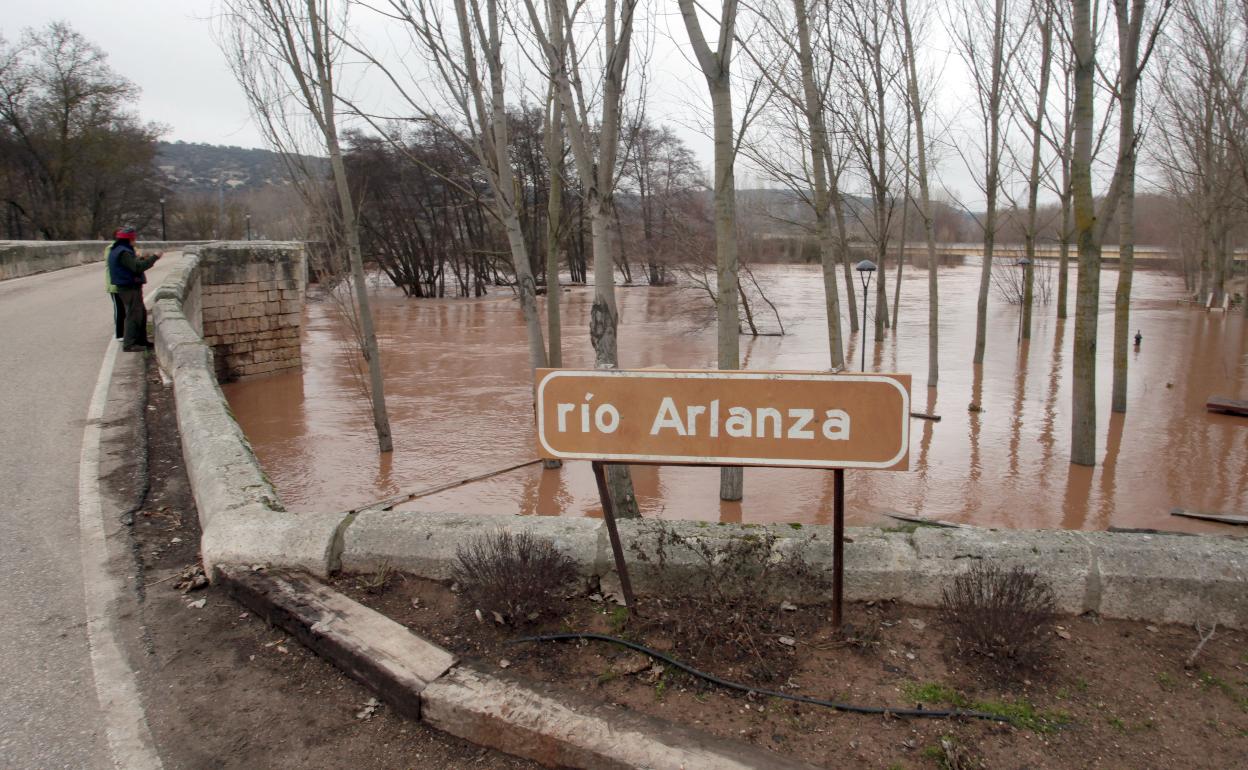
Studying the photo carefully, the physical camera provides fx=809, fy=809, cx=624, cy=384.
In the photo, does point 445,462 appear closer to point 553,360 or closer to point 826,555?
point 553,360

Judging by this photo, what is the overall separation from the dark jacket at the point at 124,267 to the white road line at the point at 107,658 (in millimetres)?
6306

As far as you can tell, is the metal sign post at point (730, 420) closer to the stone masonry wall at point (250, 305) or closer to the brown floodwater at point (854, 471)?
the brown floodwater at point (854, 471)

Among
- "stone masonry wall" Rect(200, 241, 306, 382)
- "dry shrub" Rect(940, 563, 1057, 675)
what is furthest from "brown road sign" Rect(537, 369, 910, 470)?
"stone masonry wall" Rect(200, 241, 306, 382)

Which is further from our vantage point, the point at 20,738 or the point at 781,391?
the point at 781,391

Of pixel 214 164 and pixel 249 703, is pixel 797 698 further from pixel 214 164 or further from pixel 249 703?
pixel 214 164

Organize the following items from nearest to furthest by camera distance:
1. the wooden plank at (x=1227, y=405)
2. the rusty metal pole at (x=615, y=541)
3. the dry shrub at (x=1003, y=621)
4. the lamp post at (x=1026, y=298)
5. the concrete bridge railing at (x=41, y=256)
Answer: the dry shrub at (x=1003, y=621) < the rusty metal pole at (x=615, y=541) < the wooden plank at (x=1227, y=405) < the concrete bridge railing at (x=41, y=256) < the lamp post at (x=1026, y=298)

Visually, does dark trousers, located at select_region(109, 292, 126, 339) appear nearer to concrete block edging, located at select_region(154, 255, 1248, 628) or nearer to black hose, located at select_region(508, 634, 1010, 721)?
concrete block edging, located at select_region(154, 255, 1248, 628)

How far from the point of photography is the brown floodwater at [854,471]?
33.1 feet

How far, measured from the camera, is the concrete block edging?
3.24m

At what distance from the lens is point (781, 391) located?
3055 mm

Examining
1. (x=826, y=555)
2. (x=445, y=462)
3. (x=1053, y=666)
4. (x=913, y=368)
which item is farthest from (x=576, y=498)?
(x=913, y=368)

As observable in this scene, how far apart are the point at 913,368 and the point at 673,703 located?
1918 centimetres

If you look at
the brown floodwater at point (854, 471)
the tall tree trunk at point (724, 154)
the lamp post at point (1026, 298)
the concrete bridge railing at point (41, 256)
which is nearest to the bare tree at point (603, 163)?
the tall tree trunk at point (724, 154)

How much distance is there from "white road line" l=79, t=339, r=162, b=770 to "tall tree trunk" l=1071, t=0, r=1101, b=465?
987 cm
